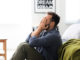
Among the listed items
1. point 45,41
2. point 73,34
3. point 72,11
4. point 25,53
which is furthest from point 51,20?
point 72,11

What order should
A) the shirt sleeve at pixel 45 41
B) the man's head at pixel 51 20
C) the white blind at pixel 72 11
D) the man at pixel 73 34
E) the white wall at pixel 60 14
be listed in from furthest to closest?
the white wall at pixel 60 14 → the white blind at pixel 72 11 → the man at pixel 73 34 → the man's head at pixel 51 20 → the shirt sleeve at pixel 45 41

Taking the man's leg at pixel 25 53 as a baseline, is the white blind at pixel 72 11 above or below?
above

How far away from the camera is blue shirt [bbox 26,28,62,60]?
2.04m

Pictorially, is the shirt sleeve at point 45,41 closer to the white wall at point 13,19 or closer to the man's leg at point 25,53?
the man's leg at point 25,53

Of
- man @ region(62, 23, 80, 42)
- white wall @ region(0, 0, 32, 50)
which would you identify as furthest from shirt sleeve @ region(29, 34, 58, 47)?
white wall @ region(0, 0, 32, 50)

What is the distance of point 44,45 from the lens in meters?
2.05

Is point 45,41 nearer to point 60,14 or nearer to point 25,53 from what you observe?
point 25,53

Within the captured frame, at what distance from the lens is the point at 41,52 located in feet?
7.18

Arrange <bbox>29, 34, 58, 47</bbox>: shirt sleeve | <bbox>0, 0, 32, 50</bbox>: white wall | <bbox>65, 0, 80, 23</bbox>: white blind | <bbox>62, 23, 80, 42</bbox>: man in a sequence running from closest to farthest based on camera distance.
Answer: <bbox>29, 34, 58, 47</bbox>: shirt sleeve < <bbox>62, 23, 80, 42</bbox>: man < <bbox>65, 0, 80, 23</bbox>: white blind < <bbox>0, 0, 32, 50</bbox>: white wall

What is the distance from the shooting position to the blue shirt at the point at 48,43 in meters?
2.04

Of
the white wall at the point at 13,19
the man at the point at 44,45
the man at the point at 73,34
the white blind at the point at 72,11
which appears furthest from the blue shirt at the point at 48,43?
the white wall at the point at 13,19

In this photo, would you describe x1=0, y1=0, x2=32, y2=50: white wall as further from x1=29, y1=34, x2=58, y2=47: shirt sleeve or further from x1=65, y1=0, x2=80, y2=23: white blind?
x1=29, y1=34, x2=58, y2=47: shirt sleeve

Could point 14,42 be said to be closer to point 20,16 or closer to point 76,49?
point 20,16

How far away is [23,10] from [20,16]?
170 millimetres
